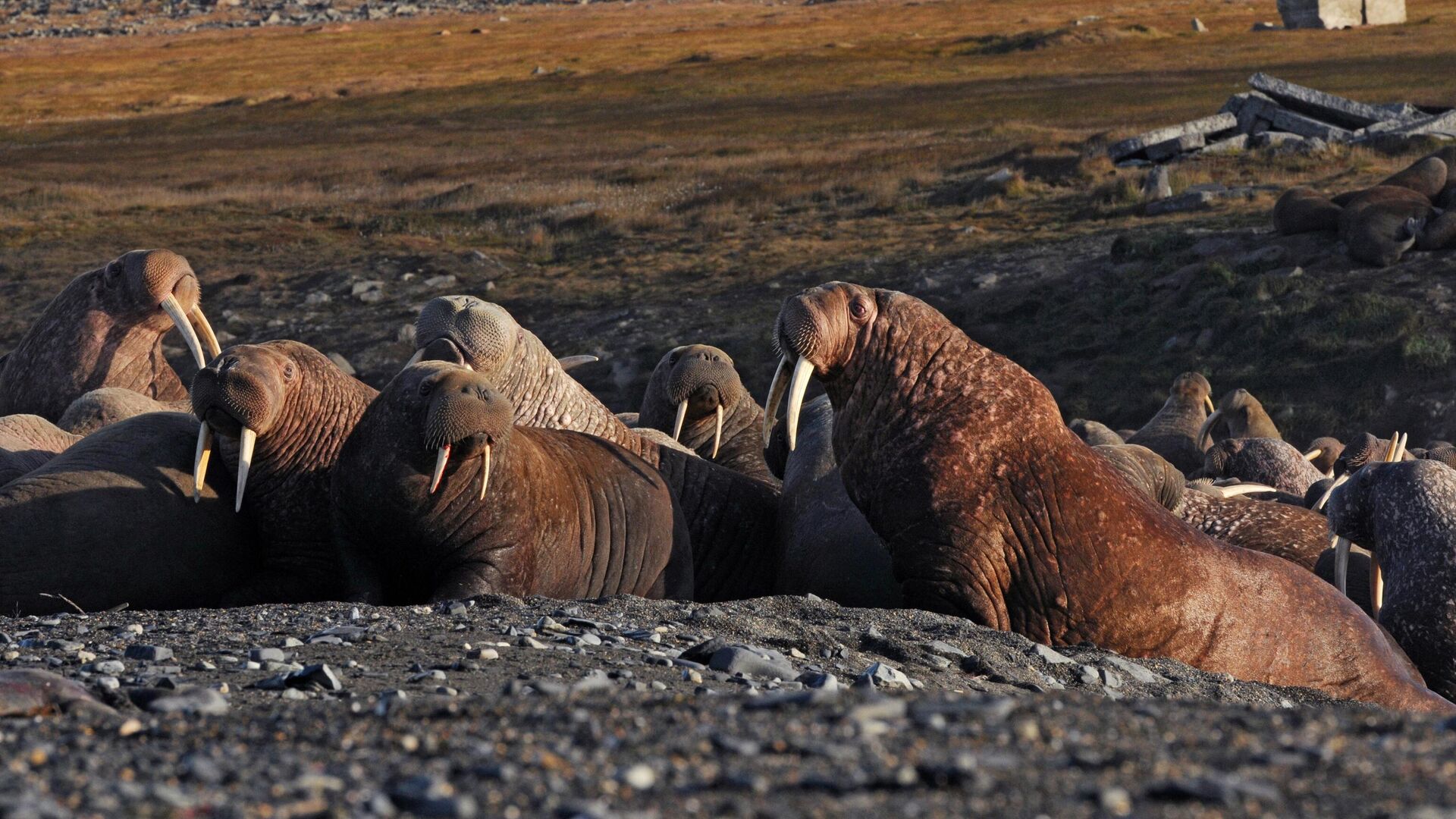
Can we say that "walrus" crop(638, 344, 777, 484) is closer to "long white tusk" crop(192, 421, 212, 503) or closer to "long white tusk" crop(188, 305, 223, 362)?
"long white tusk" crop(188, 305, 223, 362)

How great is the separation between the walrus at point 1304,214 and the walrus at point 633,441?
11.7 metres

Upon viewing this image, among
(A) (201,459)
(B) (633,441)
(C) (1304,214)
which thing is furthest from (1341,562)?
(C) (1304,214)

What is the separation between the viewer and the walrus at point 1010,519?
20.4 feet

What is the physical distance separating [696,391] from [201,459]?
3.23m

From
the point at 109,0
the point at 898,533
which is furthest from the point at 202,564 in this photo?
the point at 109,0

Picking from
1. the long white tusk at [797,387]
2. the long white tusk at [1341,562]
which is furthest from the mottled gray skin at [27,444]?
the long white tusk at [1341,562]

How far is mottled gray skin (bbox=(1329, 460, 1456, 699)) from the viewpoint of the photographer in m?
7.14

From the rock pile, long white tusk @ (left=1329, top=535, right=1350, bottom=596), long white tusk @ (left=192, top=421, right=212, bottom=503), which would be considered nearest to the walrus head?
long white tusk @ (left=192, top=421, right=212, bottom=503)

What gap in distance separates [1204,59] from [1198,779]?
5310 cm

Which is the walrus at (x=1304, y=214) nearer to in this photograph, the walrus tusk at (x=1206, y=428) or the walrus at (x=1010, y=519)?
the walrus tusk at (x=1206, y=428)

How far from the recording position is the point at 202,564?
22.5ft

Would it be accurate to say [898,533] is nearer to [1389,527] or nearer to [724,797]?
[1389,527]

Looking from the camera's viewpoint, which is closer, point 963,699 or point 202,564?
point 963,699

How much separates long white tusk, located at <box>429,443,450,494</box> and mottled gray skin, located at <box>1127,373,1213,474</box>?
294 inches
